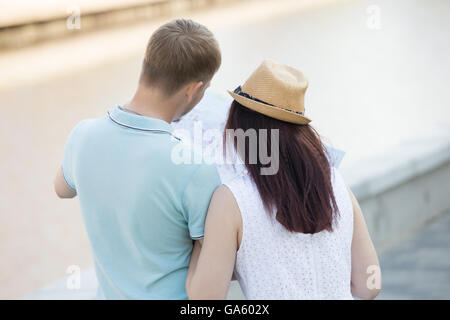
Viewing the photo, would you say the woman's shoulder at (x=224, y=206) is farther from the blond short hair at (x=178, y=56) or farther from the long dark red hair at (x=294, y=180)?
the blond short hair at (x=178, y=56)

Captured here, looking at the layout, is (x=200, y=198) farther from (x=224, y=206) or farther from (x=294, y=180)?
(x=294, y=180)

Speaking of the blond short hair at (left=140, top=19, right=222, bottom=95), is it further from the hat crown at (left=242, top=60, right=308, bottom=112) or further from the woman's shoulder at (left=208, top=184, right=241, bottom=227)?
the woman's shoulder at (left=208, top=184, right=241, bottom=227)

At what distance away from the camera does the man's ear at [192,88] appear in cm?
142

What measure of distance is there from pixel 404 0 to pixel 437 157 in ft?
12.9

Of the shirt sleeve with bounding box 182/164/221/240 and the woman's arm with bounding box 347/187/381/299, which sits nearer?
the shirt sleeve with bounding box 182/164/221/240

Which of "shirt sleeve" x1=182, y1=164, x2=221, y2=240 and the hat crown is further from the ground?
the hat crown

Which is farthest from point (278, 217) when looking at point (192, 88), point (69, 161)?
point (69, 161)

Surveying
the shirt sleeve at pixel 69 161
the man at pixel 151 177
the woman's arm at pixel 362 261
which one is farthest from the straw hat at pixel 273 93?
the shirt sleeve at pixel 69 161

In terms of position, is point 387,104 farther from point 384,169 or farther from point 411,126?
point 384,169

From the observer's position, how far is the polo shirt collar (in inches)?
55.3

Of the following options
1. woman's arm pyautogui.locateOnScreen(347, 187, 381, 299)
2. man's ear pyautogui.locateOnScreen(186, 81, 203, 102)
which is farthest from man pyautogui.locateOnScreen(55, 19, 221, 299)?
woman's arm pyautogui.locateOnScreen(347, 187, 381, 299)

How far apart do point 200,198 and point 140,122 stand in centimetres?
20

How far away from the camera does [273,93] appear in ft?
4.90
